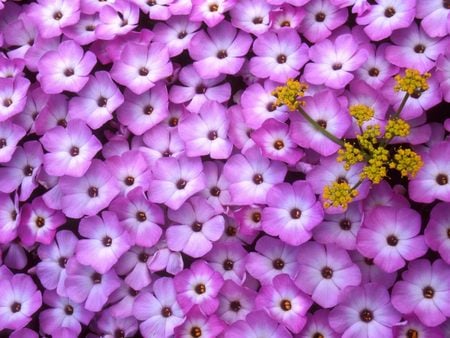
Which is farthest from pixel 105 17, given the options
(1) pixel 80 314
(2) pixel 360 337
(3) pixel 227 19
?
(2) pixel 360 337

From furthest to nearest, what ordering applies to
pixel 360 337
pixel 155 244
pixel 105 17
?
pixel 105 17 → pixel 155 244 → pixel 360 337

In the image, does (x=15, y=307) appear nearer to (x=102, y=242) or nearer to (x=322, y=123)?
(x=102, y=242)

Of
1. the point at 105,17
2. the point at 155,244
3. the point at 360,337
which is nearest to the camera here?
the point at 360,337

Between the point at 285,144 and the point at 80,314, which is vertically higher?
the point at 285,144

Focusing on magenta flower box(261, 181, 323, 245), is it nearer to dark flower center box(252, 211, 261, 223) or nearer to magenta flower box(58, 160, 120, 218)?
dark flower center box(252, 211, 261, 223)

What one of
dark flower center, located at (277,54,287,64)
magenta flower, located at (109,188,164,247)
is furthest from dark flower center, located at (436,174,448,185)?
magenta flower, located at (109,188,164,247)

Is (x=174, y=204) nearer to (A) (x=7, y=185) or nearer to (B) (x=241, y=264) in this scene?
(B) (x=241, y=264)

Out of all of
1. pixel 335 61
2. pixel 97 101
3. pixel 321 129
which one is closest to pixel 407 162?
pixel 321 129
